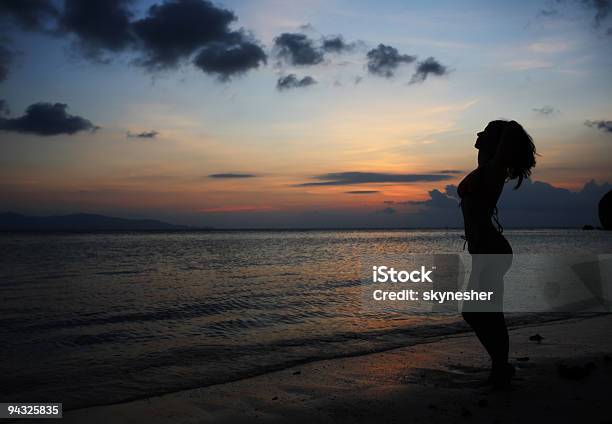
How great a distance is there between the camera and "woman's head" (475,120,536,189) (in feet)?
15.8

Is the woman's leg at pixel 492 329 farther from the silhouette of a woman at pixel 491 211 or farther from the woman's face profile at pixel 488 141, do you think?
the woman's face profile at pixel 488 141

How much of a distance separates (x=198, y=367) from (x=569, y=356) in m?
6.08

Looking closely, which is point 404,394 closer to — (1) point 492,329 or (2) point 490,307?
(1) point 492,329

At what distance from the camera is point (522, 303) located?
561 inches

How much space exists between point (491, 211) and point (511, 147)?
71cm

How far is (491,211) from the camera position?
502cm

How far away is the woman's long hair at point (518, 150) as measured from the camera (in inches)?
189

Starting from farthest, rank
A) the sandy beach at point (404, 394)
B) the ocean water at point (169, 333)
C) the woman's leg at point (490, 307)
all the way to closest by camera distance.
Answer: the ocean water at point (169, 333)
the woman's leg at point (490, 307)
the sandy beach at point (404, 394)

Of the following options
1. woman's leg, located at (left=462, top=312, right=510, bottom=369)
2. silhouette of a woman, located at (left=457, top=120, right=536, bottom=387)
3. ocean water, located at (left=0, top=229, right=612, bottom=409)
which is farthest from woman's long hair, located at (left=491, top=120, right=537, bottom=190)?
ocean water, located at (left=0, top=229, right=612, bottom=409)

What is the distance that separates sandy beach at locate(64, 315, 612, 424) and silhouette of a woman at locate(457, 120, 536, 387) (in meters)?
0.74

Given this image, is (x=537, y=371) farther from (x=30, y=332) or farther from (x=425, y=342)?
(x=30, y=332)

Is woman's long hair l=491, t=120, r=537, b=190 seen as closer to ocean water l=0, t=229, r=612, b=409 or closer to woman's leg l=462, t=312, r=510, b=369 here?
woman's leg l=462, t=312, r=510, b=369

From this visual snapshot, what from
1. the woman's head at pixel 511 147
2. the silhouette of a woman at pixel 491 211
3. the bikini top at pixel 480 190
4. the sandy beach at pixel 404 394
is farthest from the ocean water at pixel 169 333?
the woman's head at pixel 511 147

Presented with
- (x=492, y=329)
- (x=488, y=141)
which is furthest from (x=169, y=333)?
(x=488, y=141)
